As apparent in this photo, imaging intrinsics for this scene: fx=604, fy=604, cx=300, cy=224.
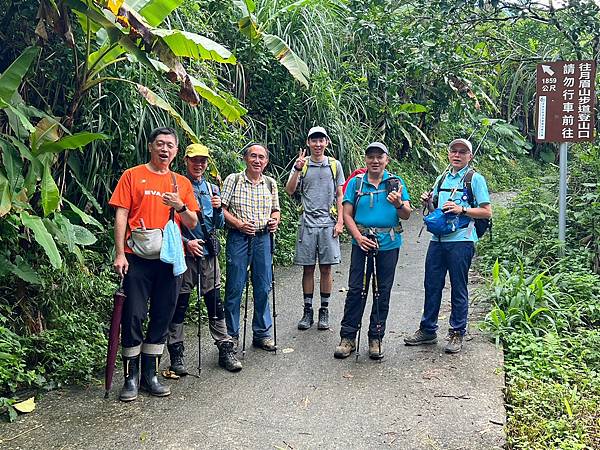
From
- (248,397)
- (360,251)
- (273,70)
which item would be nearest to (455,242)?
(360,251)

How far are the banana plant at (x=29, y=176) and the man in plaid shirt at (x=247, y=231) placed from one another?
3.73 ft

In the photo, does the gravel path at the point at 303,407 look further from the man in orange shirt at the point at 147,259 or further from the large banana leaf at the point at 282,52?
the large banana leaf at the point at 282,52

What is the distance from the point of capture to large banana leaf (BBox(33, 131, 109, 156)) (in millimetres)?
4488

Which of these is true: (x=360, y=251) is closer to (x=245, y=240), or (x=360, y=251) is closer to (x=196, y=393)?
(x=245, y=240)

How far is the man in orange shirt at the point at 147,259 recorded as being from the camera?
4.23 m

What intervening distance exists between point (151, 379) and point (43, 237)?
1271 mm

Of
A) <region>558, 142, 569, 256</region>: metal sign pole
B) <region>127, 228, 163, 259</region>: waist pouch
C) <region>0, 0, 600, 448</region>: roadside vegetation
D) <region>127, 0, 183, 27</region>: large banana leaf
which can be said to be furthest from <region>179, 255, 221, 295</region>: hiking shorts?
<region>558, 142, 569, 256</region>: metal sign pole

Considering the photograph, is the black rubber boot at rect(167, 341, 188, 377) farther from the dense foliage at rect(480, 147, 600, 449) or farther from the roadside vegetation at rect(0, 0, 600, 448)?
the dense foliage at rect(480, 147, 600, 449)

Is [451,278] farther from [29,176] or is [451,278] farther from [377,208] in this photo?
[29,176]

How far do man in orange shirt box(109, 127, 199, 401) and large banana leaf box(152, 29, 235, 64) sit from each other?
38.9 inches

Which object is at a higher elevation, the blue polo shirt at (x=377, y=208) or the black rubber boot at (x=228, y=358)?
the blue polo shirt at (x=377, y=208)

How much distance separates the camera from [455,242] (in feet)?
17.1

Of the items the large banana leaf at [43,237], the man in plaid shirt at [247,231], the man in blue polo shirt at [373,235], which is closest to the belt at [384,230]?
the man in blue polo shirt at [373,235]

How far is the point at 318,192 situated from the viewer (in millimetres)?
5922
